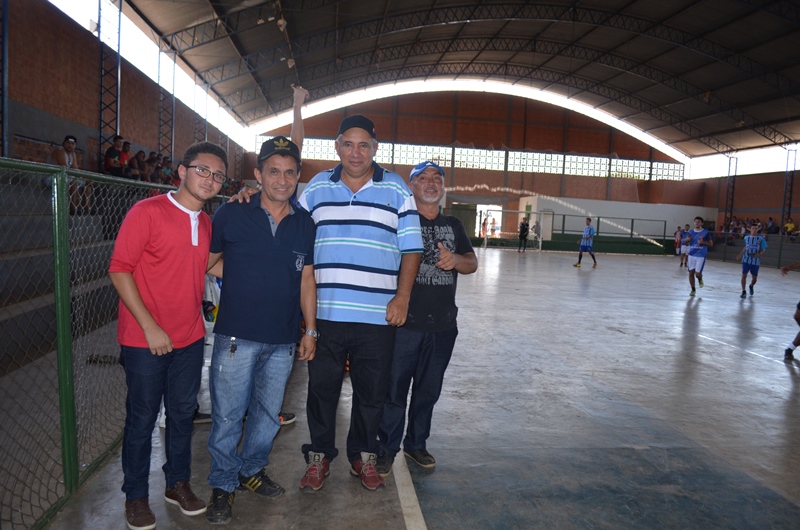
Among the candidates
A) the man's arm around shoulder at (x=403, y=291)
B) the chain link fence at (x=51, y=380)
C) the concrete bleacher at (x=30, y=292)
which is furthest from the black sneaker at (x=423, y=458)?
the concrete bleacher at (x=30, y=292)

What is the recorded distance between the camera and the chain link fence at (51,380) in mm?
2613

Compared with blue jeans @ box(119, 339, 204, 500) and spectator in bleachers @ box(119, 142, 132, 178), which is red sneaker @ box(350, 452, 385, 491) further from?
spectator in bleachers @ box(119, 142, 132, 178)

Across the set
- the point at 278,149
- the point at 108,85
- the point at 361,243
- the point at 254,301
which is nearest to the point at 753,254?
the point at 361,243

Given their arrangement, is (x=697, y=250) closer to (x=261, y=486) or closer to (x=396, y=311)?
(x=396, y=311)

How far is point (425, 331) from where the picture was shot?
316 cm

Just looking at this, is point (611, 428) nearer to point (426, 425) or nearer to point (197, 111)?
point (426, 425)

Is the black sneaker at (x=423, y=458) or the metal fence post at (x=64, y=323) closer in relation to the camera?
the metal fence post at (x=64, y=323)

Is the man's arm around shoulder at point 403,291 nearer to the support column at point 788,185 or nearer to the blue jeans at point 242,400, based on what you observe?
the blue jeans at point 242,400

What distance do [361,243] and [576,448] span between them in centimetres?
206

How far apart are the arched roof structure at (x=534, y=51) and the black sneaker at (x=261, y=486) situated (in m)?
16.0

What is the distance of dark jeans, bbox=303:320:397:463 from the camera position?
2.87 metres

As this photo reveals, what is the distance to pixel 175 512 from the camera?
2648mm

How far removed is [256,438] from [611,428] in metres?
2.59

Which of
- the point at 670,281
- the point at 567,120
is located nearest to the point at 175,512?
the point at 670,281
